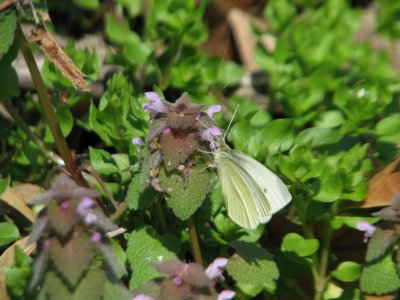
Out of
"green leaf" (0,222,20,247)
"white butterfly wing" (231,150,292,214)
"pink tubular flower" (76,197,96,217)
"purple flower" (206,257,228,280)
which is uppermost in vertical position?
"pink tubular flower" (76,197,96,217)

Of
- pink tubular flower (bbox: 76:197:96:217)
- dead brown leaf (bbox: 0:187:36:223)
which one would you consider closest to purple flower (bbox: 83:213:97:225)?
pink tubular flower (bbox: 76:197:96:217)

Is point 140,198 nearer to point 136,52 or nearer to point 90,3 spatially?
point 136,52

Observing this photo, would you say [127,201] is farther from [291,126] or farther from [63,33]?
[63,33]

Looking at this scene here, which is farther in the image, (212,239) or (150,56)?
(150,56)

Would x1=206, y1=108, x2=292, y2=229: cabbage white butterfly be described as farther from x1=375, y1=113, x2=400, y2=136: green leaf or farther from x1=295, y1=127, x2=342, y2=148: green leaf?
x1=375, y1=113, x2=400, y2=136: green leaf

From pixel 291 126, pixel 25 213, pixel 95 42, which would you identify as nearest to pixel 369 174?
pixel 291 126

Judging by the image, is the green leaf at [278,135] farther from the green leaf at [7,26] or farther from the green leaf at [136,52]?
the green leaf at [7,26]

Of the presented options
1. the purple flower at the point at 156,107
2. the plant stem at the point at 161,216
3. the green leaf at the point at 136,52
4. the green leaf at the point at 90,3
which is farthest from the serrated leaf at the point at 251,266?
the green leaf at the point at 90,3
